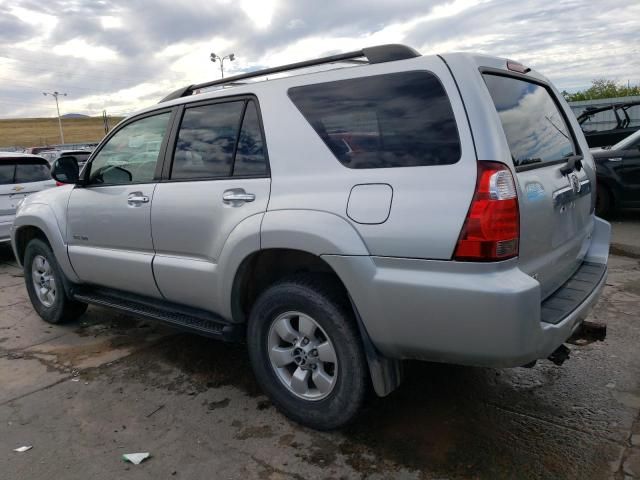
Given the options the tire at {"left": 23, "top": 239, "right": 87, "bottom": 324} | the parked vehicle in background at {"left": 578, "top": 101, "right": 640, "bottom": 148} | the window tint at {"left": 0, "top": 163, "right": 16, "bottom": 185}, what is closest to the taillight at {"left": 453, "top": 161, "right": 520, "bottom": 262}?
the tire at {"left": 23, "top": 239, "right": 87, "bottom": 324}

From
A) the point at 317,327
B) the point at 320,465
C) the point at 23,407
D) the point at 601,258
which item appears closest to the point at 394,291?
the point at 317,327

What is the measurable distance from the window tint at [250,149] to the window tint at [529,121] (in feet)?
4.22

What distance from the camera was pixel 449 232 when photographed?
91.0 inches

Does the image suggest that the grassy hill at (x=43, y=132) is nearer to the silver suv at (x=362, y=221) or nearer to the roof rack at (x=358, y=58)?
the silver suv at (x=362, y=221)

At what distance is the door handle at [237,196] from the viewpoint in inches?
119

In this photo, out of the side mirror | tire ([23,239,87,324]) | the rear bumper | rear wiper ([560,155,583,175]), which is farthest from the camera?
tire ([23,239,87,324])

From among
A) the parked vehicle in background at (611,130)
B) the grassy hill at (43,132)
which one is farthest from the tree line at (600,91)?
the grassy hill at (43,132)

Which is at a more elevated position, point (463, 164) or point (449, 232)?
point (463, 164)

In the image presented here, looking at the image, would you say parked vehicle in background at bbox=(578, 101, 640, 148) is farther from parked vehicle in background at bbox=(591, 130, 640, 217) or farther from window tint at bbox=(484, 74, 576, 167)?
window tint at bbox=(484, 74, 576, 167)

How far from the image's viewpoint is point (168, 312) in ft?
11.9

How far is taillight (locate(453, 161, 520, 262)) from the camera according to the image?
7.45ft

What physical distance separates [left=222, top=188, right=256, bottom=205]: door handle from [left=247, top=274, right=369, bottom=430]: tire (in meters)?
0.51

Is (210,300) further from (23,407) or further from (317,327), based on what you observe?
(23,407)

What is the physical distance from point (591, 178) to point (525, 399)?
1.45m
